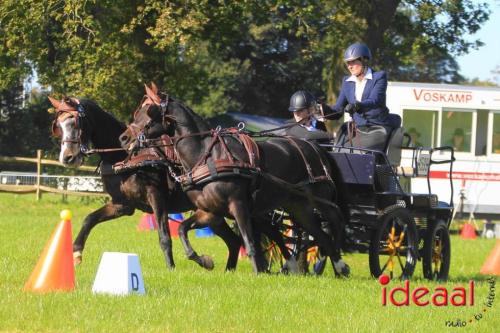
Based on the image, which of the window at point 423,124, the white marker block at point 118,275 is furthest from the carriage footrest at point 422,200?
the window at point 423,124

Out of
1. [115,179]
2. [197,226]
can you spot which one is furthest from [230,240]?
[115,179]

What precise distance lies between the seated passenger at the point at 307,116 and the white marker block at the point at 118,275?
13.2 feet

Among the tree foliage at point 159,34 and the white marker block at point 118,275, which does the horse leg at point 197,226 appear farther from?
the tree foliage at point 159,34

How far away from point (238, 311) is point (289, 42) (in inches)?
1664

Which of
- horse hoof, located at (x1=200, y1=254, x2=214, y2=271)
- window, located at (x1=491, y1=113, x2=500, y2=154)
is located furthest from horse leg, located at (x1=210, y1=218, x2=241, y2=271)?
window, located at (x1=491, y1=113, x2=500, y2=154)

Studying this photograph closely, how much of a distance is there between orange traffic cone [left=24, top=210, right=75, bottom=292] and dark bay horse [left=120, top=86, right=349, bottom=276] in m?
2.22

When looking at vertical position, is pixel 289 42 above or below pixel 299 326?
above

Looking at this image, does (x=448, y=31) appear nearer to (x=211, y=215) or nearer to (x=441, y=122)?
(x=441, y=122)

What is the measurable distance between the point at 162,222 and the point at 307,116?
7.09 feet

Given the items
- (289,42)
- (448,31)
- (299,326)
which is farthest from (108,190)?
(289,42)

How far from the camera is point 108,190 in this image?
42.0ft

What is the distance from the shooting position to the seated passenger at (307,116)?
41.7 ft

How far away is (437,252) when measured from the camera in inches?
532

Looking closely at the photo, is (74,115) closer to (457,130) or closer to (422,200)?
(422,200)
